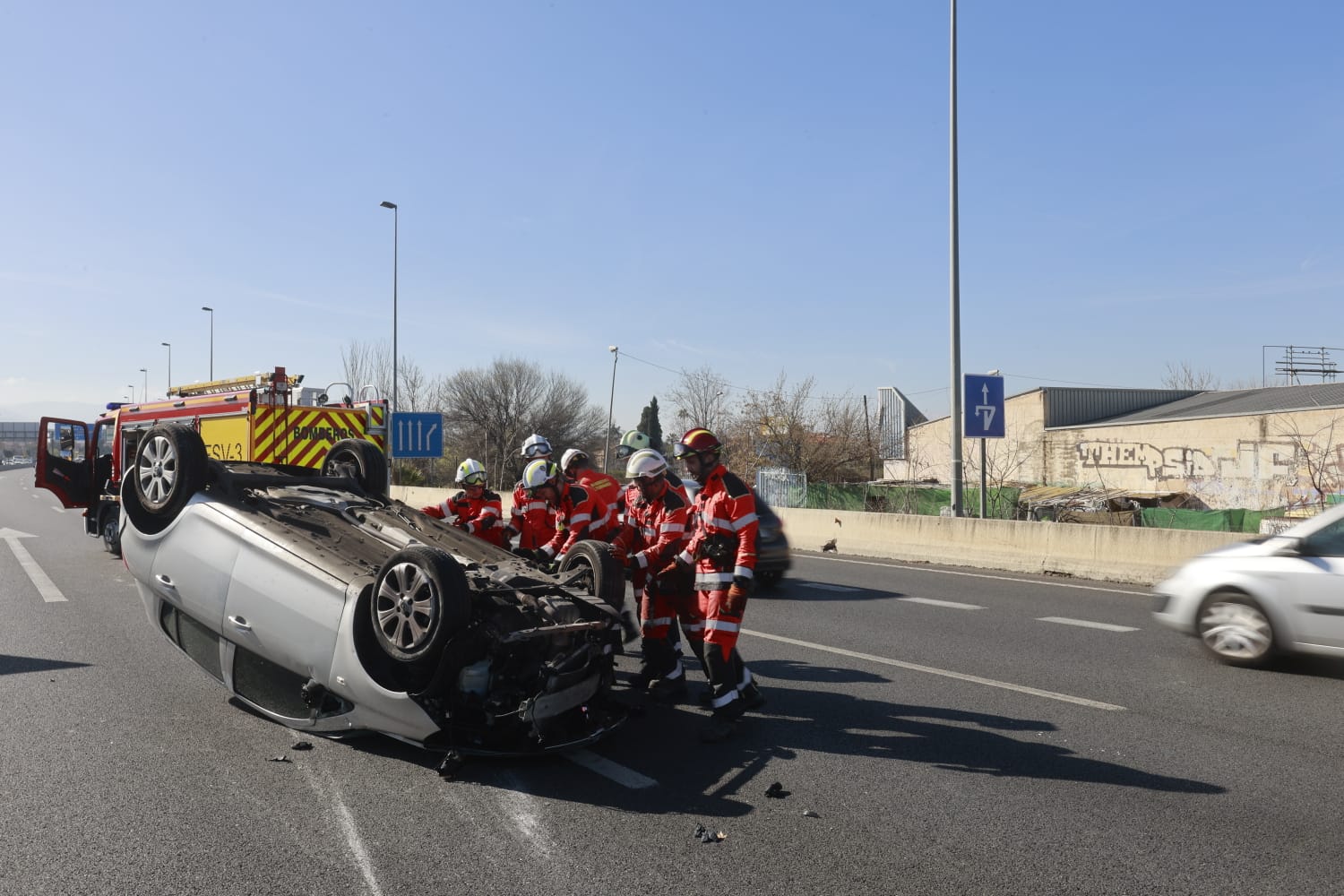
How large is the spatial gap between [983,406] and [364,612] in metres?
13.5

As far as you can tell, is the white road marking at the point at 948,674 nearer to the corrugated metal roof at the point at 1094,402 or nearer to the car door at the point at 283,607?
the car door at the point at 283,607

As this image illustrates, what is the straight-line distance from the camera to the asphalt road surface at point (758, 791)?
12.8 feet

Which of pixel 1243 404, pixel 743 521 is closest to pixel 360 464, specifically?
pixel 743 521

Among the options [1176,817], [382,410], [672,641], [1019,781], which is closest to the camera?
[1176,817]

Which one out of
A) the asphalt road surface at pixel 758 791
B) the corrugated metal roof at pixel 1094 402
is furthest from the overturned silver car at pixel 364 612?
the corrugated metal roof at pixel 1094 402

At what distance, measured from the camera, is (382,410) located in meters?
15.4

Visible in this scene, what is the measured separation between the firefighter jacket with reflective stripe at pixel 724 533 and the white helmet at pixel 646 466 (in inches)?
28.6

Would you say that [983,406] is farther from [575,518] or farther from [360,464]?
[360,464]

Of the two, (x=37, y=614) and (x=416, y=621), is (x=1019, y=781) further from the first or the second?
(x=37, y=614)

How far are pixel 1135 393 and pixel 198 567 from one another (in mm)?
43985

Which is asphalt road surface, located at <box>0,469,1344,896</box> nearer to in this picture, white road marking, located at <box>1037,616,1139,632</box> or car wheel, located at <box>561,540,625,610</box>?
car wheel, located at <box>561,540,625,610</box>

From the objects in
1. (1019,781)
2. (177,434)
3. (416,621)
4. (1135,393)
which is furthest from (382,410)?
(1135,393)

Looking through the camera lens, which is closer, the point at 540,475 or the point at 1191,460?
the point at 540,475

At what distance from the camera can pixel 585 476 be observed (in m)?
8.10
